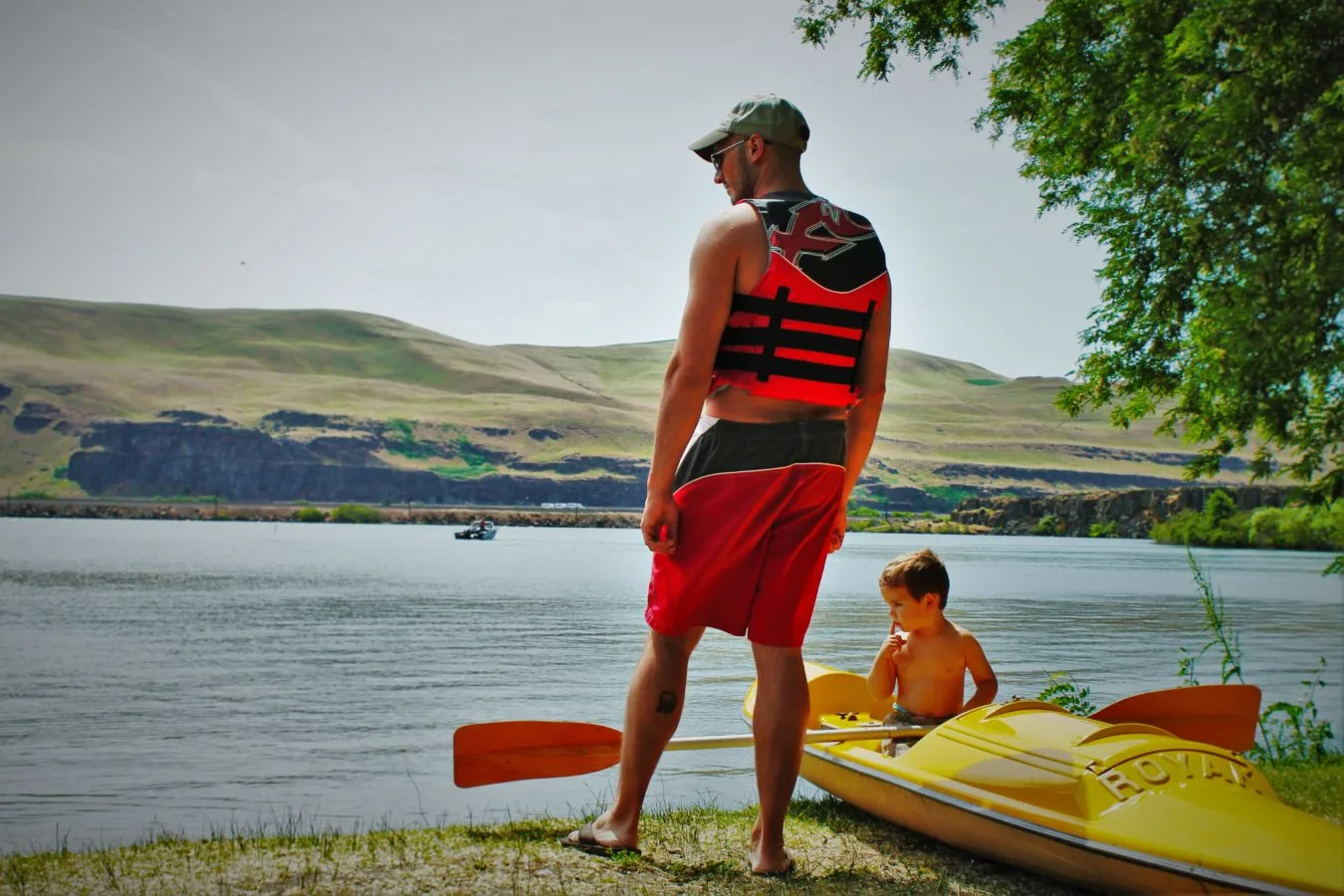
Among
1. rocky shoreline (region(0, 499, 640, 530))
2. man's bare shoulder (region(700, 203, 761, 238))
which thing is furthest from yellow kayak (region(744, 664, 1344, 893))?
rocky shoreline (region(0, 499, 640, 530))

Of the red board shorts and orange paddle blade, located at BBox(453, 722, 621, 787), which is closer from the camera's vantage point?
the red board shorts

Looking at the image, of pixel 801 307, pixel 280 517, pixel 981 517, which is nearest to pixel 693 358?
pixel 801 307

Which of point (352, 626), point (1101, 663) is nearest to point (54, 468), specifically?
point (352, 626)

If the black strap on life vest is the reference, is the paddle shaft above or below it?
below

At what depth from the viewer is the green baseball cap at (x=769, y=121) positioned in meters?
3.85

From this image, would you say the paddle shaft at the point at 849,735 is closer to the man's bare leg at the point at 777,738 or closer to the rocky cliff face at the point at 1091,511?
the man's bare leg at the point at 777,738

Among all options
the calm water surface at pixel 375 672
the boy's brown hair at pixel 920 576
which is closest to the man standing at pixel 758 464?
the boy's brown hair at pixel 920 576

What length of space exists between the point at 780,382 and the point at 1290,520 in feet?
13.9

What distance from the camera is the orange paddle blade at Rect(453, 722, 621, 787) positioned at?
166 inches

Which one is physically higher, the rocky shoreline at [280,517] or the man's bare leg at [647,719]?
the man's bare leg at [647,719]

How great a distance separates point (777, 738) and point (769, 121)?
2.04 meters

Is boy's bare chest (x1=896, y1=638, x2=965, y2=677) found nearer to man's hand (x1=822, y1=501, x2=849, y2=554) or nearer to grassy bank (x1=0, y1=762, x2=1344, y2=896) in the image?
grassy bank (x1=0, y1=762, x2=1344, y2=896)

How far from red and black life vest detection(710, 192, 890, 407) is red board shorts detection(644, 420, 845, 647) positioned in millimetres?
159

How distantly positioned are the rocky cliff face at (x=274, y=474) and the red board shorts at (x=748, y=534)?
165m
